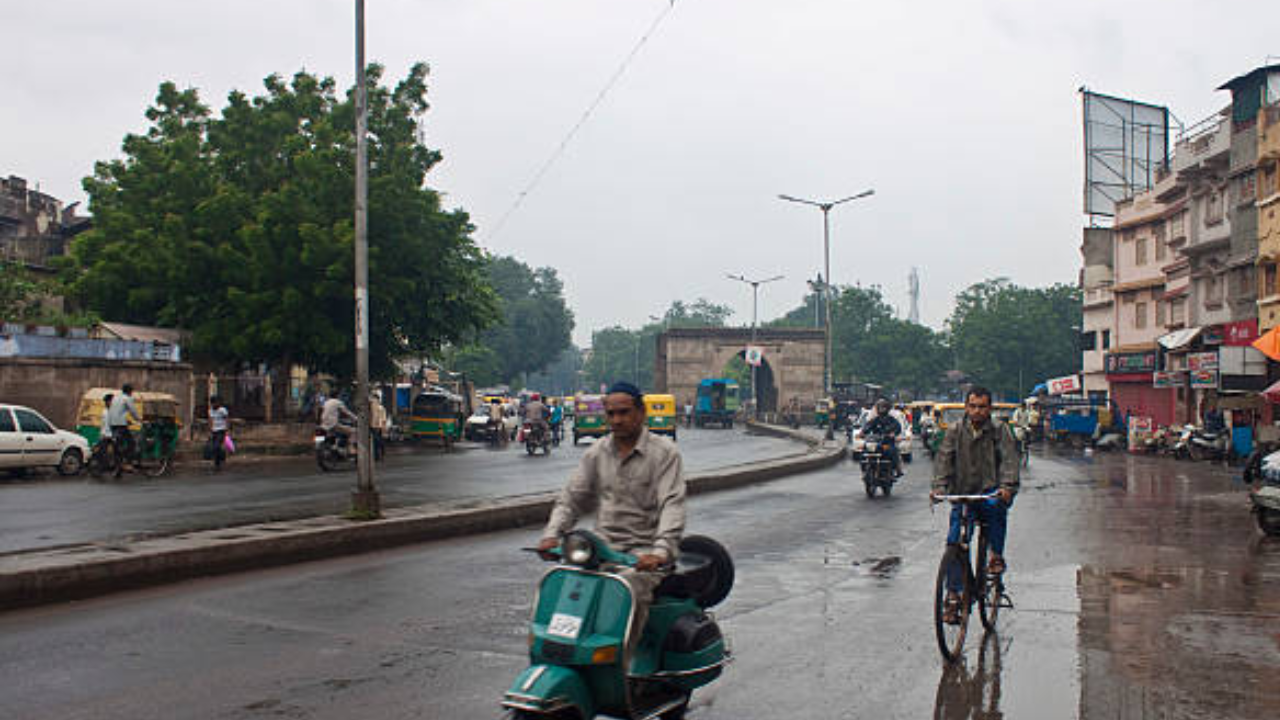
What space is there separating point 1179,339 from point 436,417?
27.2 meters

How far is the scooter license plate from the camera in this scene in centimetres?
436

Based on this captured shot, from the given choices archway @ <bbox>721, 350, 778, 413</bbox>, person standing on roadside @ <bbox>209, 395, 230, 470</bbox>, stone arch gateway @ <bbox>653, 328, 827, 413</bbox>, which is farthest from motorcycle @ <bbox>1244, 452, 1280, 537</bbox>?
stone arch gateway @ <bbox>653, 328, 827, 413</bbox>

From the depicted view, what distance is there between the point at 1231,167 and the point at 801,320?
11265 centimetres

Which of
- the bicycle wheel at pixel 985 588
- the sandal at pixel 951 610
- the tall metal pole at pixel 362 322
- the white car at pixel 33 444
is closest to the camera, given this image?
the sandal at pixel 951 610

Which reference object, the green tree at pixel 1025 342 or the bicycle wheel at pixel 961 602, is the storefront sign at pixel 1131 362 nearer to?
the green tree at pixel 1025 342

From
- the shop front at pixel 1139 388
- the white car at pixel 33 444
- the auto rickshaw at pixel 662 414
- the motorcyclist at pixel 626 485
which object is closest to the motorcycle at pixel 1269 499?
the motorcyclist at pixel 626 485

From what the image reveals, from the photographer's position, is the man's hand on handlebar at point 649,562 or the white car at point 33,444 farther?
the white car at point 33,444

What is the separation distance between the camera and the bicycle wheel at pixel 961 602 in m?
6.51

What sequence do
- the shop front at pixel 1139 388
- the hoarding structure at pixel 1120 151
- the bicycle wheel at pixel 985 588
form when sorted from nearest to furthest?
the bicycle wheel at pixel 985 588 → the shop front at pixel 1139 388 → the hoarding structure at pixel 1120 151

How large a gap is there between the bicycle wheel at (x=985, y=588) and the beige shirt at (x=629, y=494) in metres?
3.16

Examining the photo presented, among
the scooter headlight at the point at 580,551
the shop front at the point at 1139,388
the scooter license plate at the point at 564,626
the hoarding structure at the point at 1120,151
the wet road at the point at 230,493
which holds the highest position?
the hoarding structure at the point at 1120,151

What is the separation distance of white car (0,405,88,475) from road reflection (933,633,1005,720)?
19.4 m

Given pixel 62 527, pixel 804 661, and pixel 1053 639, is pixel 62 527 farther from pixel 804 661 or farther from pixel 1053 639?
pixel 1053 639

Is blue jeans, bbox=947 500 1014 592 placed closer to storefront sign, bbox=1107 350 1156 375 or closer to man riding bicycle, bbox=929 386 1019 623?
man riding bicycle, bbox=929 386 1019 623
